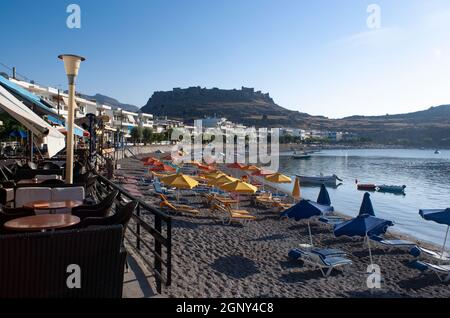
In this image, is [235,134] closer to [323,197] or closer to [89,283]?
[323,197]

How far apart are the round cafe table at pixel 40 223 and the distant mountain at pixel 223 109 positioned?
474ft

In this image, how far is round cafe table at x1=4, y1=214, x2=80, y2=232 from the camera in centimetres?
368

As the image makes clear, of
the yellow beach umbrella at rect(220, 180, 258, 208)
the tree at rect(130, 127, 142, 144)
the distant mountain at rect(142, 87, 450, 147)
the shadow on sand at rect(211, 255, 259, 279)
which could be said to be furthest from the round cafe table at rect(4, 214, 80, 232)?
the distant mountain at rect(142, 87, 450, 147)

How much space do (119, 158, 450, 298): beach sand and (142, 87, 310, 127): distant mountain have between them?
137374 millimetres

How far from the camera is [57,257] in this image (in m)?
2.57

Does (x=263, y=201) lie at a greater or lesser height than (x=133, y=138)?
lesser

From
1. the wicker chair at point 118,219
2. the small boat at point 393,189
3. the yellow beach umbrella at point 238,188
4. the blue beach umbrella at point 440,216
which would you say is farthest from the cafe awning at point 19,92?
the small boat at point 393,189

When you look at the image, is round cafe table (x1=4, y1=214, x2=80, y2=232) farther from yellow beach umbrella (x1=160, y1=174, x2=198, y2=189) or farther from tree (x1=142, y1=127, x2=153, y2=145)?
tree (x1=142, y1=127, x2=153, y2=145)

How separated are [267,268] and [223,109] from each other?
166844 mm

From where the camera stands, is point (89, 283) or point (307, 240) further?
point (307, 240)

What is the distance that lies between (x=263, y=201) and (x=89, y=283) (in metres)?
15.0

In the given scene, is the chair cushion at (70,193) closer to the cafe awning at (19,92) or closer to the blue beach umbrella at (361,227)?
the cafe awning at (19,92)

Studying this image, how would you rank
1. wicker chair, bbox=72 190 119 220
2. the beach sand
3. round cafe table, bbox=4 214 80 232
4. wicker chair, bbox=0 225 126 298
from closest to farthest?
wicker chair, bbox=0 225 126 298, round cafe table, bbox=4 214 80 232, wicker chair, bbox=72 190 119 220, the beach sand
